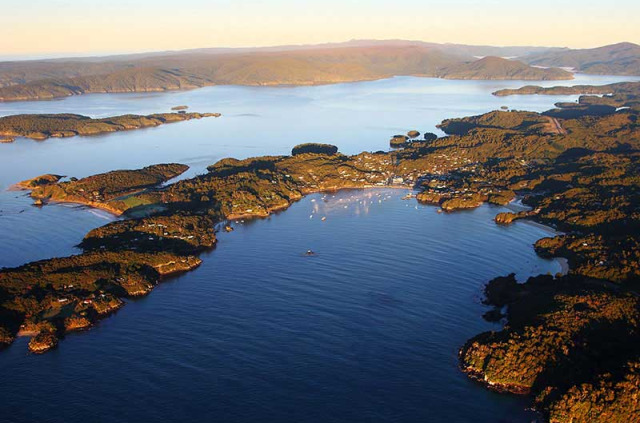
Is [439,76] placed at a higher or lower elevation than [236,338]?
higher

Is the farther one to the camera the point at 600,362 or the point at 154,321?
the point at 154,321

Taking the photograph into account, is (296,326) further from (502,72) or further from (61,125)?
(502,72)

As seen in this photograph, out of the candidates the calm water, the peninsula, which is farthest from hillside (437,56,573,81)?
the calm water

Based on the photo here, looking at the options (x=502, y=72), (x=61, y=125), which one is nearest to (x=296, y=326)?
(x=61, y=125)

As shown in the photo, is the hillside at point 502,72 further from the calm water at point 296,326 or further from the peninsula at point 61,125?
the calm water at point 296,326

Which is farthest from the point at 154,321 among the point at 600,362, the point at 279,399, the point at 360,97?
the point at 360,97

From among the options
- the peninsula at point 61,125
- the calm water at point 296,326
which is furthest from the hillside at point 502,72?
the calm water at point 296,326

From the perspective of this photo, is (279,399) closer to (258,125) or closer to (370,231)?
(370,231)
